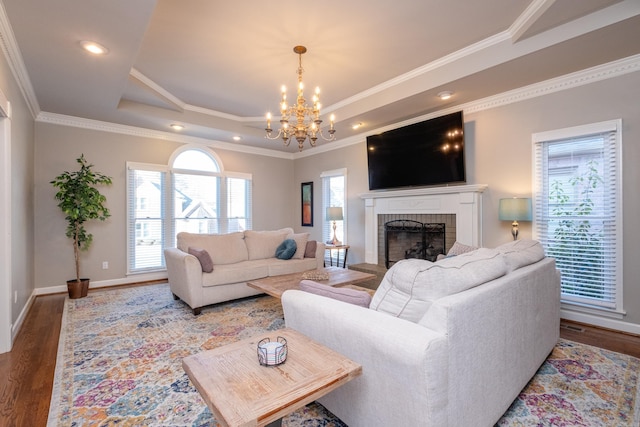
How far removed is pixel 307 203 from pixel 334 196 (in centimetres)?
82

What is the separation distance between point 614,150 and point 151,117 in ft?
19.0

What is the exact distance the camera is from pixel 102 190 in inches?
190

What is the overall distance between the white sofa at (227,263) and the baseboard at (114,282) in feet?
4.67

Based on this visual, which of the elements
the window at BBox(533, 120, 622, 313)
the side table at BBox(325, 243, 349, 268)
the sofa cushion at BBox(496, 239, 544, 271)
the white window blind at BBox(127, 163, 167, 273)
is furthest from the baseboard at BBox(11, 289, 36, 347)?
the window at BBox(533, 120, 622, 313)

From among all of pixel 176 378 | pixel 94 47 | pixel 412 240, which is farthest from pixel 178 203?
pixel 412 240

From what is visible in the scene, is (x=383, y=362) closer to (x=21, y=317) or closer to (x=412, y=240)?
(x=412, y=240)

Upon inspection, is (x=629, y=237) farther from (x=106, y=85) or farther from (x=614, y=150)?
(x=106, y=85)

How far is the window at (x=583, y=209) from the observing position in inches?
119

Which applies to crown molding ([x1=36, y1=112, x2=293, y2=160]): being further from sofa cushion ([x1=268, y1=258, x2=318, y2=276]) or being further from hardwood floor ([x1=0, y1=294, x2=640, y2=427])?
sofa cushion ([x1=268, y1=258, x2=318, y2=276])

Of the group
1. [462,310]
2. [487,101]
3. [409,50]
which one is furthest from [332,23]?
[462,310]

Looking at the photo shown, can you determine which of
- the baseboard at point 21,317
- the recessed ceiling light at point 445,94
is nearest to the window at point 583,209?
the recessed ceiling light at point 445,94

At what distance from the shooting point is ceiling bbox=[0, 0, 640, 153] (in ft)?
7.89

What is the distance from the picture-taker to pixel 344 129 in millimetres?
5184

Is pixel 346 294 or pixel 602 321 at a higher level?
pixel 346 294
